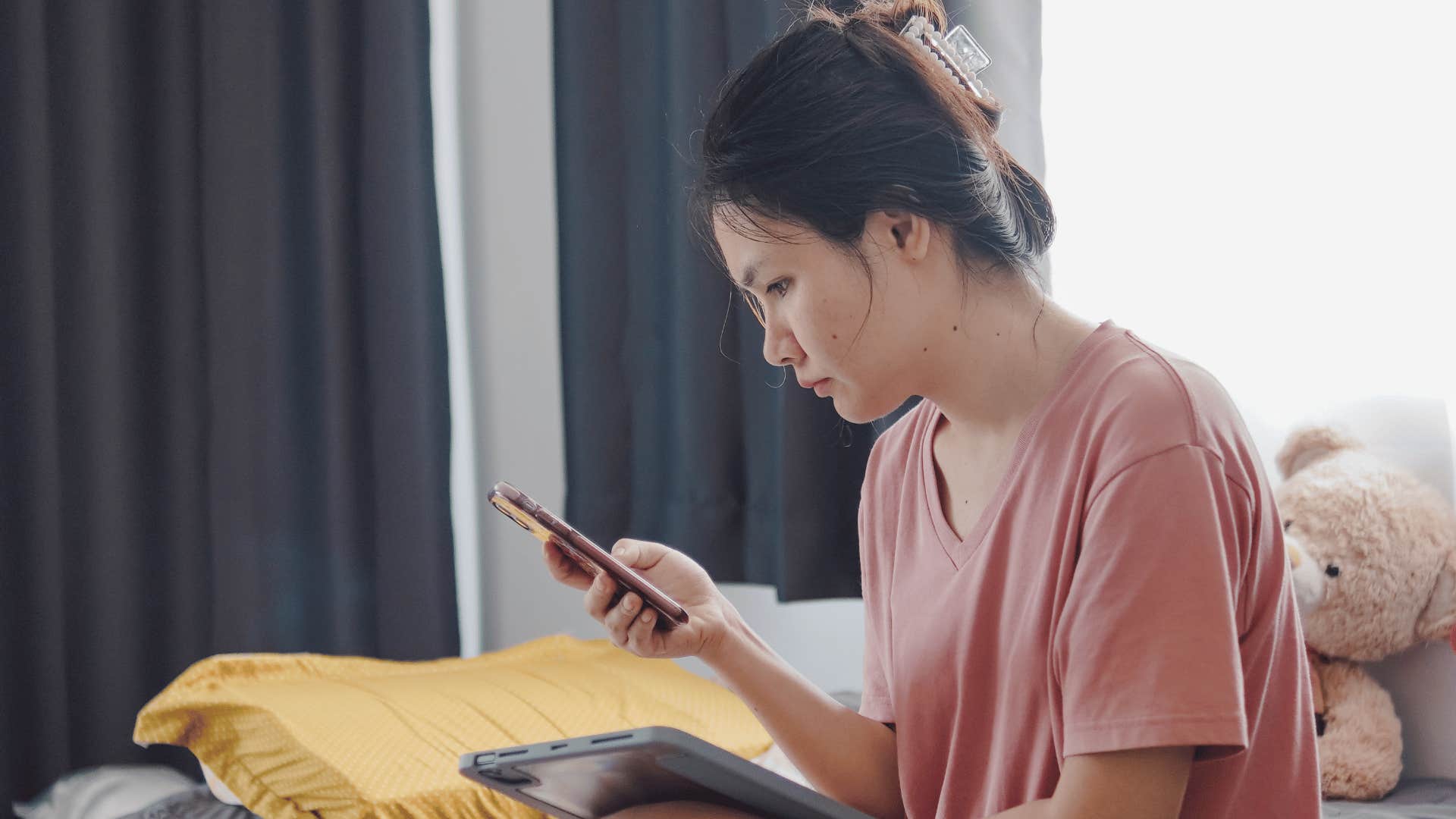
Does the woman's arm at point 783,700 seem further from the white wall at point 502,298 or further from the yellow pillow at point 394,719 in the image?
the white wall at point 502,298

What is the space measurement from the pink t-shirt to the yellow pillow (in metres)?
0.49

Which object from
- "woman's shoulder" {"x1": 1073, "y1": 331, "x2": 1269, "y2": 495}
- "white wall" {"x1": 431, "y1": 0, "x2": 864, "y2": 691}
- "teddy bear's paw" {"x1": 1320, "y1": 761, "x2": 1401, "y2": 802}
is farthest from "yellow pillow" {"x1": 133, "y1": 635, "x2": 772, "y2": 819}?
"woman's shoulder" {"x1": 1073, "y1": 331, "x2": 1269, "y2": 495}

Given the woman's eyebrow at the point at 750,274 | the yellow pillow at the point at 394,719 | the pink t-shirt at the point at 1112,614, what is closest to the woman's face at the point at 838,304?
the woman's eyebrow at the point at 750,274

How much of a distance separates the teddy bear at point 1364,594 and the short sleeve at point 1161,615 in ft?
1.98

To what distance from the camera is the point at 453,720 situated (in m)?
1.32

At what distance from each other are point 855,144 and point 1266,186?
780 millimetres

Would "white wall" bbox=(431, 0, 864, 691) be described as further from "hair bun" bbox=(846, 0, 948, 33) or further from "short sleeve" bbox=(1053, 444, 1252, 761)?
"short sleeve" bbox=(1053, 444, 1252, 761)

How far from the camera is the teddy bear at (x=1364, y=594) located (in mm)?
1200

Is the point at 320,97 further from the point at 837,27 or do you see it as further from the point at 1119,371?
the point at 1119,371

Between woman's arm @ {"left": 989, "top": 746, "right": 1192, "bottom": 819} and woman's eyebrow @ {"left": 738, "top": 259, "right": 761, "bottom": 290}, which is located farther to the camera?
woman's eyebrow @ {"left": 738, "top": 259, "right": 761, "bottom": 290}

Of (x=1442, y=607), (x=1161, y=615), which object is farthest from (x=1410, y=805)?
(x=1161, y=615)

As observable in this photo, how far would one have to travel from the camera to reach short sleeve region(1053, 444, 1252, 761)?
0.66 m

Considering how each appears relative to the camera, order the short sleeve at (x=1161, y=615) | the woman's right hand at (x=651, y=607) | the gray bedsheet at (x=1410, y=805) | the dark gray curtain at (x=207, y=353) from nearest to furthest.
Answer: the short sleeve at (x=1161, y=615)
the woman's right hand at (x=651, y=607)
the gray bedsheet at (x=1410, y=805)
the dark gray curtain at (x=207, y=353)

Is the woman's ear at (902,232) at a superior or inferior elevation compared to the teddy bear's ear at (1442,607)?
superior
